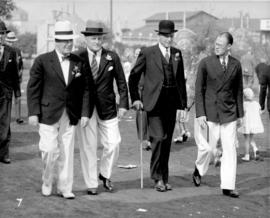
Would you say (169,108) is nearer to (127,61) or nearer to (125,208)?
(125,208)

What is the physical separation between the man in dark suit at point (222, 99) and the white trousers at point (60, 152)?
1.93 m

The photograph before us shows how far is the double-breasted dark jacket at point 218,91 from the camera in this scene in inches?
391

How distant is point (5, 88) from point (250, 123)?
184 inches

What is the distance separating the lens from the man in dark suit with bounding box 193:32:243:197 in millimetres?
9883

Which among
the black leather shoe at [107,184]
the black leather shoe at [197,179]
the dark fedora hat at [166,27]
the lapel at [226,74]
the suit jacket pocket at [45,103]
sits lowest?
the black leather shoe at [197,179]

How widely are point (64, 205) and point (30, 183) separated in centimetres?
154

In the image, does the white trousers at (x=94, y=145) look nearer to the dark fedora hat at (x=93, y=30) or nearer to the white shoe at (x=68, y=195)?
the white shoe at (x=68, y=195)

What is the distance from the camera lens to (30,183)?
10031 mm

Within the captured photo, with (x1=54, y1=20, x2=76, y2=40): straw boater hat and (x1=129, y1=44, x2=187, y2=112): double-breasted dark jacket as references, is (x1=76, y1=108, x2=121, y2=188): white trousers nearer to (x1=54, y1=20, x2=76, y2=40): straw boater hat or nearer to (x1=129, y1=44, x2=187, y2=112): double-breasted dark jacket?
(x1=129, y1=44, x2=187, y2=112): double-breasted dark jacket

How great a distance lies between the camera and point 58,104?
9.02 meters

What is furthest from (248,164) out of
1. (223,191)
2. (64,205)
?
(64,205)

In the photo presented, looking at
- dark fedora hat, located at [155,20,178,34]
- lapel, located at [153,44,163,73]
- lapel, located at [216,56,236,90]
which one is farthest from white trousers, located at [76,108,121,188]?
lapel, located at [216,56,236,90]

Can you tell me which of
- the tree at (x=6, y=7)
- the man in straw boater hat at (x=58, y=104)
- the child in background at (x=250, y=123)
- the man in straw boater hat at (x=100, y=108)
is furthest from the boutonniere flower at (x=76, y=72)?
the tree at (x=6, y=7)

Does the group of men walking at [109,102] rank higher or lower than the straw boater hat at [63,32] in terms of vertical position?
lower
